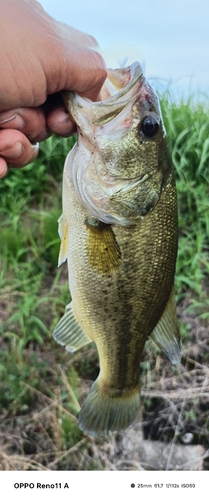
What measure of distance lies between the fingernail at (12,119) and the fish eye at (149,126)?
0.61 ft

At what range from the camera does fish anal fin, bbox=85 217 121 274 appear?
2.29ft

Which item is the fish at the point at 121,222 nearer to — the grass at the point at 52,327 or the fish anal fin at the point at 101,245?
the fish anal fin at the point at 101,245

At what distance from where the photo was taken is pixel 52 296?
133 centimetres

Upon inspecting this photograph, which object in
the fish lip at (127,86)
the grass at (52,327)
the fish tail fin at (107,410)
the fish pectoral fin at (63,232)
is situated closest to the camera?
the fish lip at (127,86)

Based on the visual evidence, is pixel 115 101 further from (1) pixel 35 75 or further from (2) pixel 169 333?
(2) pixel 169 333

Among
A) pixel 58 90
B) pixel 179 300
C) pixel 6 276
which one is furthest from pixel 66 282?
pixel 58 90

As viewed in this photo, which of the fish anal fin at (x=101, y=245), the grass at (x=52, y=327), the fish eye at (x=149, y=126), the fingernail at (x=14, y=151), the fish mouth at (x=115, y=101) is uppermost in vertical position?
the fish mouth at (x=115, y=101)

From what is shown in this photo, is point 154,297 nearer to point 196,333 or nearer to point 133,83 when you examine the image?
point 133,83

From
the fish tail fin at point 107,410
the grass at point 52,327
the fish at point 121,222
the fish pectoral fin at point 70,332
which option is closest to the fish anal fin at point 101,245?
the fish at point 121,222

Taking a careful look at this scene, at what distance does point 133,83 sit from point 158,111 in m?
0.06

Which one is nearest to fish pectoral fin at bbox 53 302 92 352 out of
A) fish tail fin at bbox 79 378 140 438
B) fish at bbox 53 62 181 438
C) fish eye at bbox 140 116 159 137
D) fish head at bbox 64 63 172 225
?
fish at bbox 53 62 181 438

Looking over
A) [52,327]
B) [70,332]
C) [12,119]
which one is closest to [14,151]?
[12,119]

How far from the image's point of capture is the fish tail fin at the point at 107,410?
0.88 meters

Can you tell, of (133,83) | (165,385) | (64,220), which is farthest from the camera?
(165,385)
